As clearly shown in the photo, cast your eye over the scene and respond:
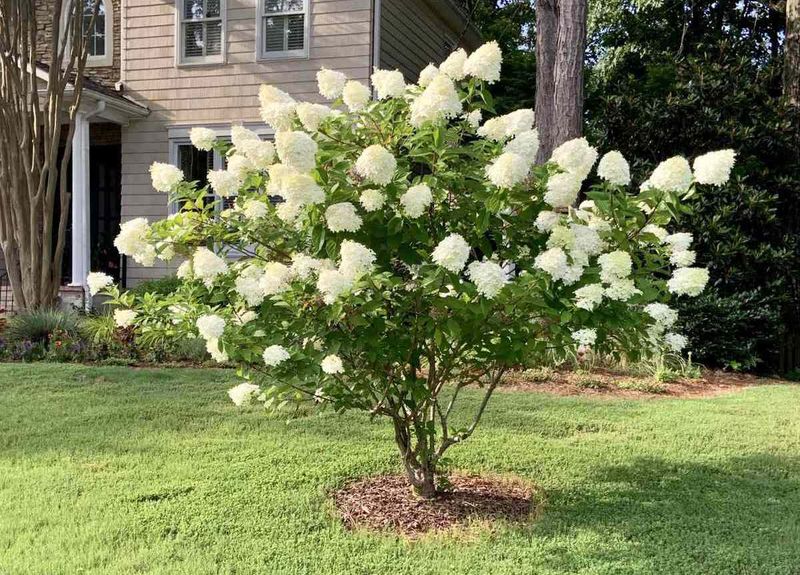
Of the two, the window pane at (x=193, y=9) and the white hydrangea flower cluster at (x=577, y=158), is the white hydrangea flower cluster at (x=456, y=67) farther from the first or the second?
the window pane at (x=193, y=9)

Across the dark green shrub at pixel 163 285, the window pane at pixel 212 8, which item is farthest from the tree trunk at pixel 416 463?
the window pane at pixel 212 8

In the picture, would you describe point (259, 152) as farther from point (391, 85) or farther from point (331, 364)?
point (331, 364)

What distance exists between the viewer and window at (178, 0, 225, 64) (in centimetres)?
1185

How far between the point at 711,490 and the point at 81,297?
942 cm

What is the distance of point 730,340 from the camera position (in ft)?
29.4

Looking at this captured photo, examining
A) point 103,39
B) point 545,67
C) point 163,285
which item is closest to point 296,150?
point 545,67

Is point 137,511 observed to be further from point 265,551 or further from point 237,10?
point 237,10

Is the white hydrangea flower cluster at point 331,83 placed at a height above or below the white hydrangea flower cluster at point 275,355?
above

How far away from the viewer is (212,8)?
469 inches

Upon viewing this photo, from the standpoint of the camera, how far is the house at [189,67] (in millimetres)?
10984

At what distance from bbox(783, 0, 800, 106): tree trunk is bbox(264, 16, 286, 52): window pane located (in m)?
7.52

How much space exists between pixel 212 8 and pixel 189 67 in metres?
1.09

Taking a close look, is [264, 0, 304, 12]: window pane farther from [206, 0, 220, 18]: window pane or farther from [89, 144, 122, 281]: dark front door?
[89, 144, 122, 281]: dark front door

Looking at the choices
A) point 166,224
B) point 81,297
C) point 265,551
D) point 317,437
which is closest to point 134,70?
point 81,297
